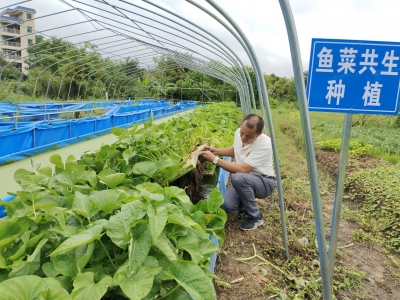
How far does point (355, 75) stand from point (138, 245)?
168 centimetres

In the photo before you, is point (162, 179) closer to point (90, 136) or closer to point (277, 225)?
point (277, 225)

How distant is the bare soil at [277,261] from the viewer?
275cm

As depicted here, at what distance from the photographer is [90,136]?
943 centimetres

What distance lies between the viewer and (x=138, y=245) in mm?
1149

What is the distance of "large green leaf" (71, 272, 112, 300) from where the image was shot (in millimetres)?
978

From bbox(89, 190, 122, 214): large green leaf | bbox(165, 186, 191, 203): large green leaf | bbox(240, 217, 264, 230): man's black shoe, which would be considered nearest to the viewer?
bbox(89, 190, 122, 214): large green leaf

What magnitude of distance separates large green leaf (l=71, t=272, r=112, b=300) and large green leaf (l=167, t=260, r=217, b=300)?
24 cm

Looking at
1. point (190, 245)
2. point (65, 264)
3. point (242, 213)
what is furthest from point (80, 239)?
point (242, 213)

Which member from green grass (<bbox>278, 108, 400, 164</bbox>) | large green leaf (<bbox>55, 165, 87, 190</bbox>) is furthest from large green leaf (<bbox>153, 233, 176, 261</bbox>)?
green grass (<bbox>278, 108, 400, 164</bbox>)

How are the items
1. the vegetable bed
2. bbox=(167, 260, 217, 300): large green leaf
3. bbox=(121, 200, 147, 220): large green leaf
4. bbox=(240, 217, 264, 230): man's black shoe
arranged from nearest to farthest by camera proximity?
the vegetable bed < bbox=(167, 260, 217, 300): large green leaf < bbox=(121, 200, 147, 220): large green leaf < bbox=(240, 217, 264, 230): man's black shoe

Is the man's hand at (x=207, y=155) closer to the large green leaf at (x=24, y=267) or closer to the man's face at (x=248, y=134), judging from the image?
the man's face at (x=248, y=134)

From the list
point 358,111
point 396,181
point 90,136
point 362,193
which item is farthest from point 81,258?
point 90,136

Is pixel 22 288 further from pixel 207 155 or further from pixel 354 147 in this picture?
pixel 354 147

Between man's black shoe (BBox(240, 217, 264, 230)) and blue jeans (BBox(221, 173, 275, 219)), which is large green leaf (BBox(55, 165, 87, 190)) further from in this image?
man's black shoe (BBox(240, 217, 264, 230))
